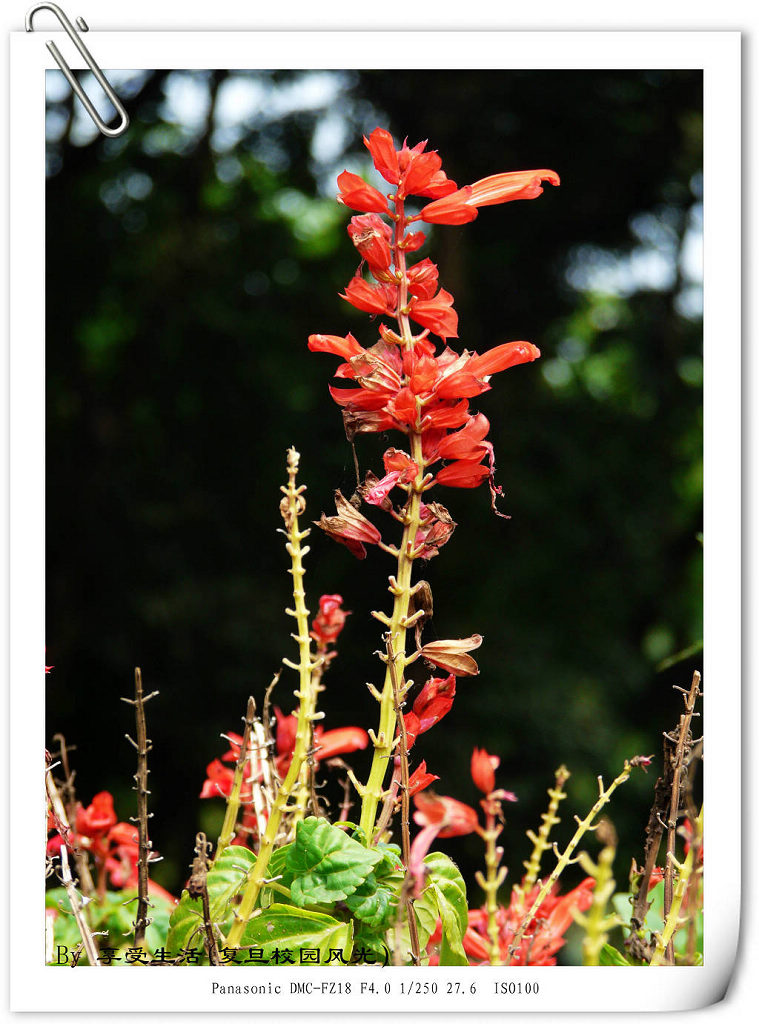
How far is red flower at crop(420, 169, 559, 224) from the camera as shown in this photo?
45cm

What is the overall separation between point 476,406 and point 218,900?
102 centimetres

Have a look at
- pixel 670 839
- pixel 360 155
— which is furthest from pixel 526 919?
pixel 360 155

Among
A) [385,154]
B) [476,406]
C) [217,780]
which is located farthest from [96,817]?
[476,406]

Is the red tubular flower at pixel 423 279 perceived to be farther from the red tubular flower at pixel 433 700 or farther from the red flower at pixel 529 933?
the red flower at pixel 529 933

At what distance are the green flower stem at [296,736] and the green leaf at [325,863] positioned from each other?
0.01 m

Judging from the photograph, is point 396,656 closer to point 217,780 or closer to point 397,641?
point 397,641

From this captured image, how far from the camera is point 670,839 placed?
41 centimetres

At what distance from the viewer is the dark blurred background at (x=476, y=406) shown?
4.38ft

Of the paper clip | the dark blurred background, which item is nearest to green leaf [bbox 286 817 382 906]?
the paper clip

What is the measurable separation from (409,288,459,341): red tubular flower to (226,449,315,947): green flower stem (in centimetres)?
9

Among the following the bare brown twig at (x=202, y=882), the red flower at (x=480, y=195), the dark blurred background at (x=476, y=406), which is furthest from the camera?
the dark blurred background at (x=476, y=406)

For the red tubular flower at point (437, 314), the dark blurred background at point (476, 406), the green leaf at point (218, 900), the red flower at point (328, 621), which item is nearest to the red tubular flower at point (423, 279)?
the red tubular flower at point (437, 314)
